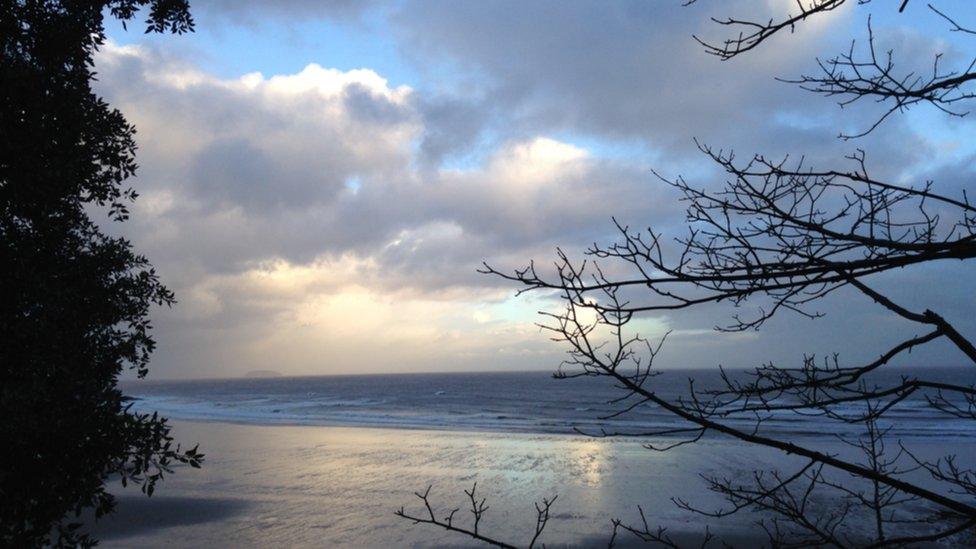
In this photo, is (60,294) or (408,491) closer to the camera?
(60,294)

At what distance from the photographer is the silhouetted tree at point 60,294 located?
166 inches

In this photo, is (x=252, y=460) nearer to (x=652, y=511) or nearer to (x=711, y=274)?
(x=652, y=511)

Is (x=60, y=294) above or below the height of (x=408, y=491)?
above

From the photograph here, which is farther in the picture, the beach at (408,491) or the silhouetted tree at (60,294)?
the beach at (408,491)

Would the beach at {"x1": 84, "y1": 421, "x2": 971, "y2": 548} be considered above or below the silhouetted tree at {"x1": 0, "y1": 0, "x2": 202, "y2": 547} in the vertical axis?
below

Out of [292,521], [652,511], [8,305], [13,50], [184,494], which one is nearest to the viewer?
[8,305]

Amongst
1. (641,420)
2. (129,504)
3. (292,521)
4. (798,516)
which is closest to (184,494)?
(129,504)

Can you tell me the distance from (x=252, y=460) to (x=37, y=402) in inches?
857

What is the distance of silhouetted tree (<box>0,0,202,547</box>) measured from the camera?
4207 millimetres

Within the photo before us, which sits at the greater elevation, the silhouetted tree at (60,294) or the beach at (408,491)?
the silhouetted tree at (60,294)

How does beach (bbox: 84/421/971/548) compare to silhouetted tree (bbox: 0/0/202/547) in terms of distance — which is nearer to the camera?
silhouetted tree (bbox: 0/0/202/547)

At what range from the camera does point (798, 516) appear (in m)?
2.36

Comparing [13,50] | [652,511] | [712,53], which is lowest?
[652,511]

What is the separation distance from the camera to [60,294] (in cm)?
489
